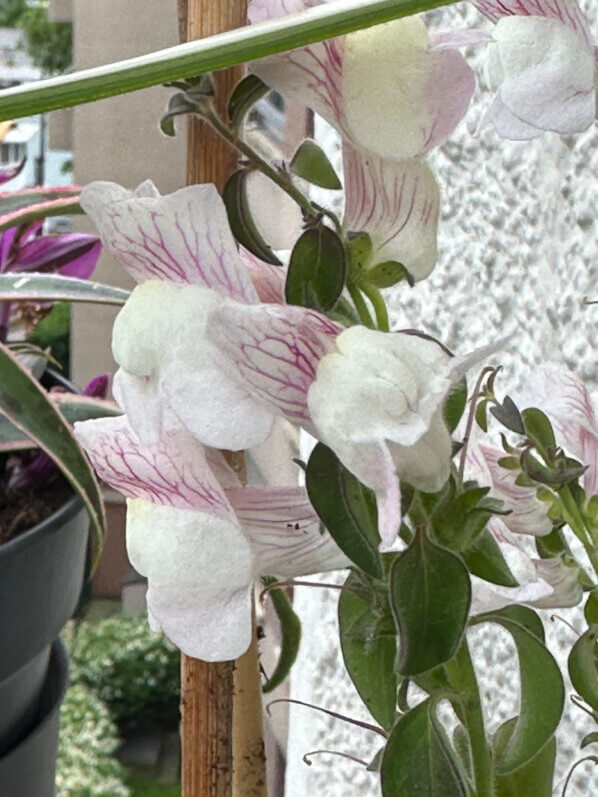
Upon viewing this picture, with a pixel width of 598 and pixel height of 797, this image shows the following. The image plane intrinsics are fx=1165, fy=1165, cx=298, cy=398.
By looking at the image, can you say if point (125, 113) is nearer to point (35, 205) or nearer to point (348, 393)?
point (35, 205)

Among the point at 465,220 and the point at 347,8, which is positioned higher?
the point at 347,8

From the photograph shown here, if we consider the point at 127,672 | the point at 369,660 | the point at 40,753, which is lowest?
the point at 127,672

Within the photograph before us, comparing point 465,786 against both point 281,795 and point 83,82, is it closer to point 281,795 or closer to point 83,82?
point 83,82

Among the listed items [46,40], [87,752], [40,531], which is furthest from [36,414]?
[46,40]

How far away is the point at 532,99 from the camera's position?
0.48 ft

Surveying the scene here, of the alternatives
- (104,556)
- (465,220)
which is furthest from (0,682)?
(104,556)

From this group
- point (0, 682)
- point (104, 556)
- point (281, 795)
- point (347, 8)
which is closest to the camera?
point (347, 8)

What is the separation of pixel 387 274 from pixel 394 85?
3 cm

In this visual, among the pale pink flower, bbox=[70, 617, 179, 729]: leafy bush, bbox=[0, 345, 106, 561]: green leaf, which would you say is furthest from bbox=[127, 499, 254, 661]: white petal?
bbox=[70, 617, 179, 729]: leafy bush

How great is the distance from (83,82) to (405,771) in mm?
94

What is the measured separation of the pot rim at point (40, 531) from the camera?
366 millimetres

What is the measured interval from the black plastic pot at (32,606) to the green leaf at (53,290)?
71 millimetres

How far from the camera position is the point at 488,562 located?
0.52ft

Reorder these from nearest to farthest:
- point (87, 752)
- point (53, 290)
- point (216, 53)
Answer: point (216, 53) < point (53, 290) < point (87, 752)
